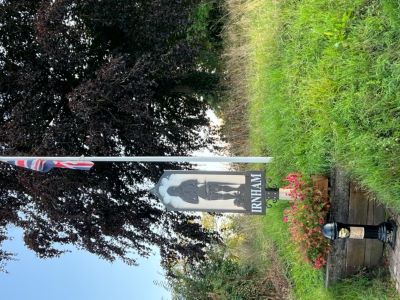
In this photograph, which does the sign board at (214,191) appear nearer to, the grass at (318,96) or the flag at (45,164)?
the grass at (318,96)

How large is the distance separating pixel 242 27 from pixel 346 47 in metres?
4.29

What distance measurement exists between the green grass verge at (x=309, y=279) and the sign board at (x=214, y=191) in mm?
1407

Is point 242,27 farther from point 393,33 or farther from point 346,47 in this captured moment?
point 393,33

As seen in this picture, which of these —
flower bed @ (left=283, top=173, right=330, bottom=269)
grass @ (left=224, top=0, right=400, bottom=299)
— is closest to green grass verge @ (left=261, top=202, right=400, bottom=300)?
grass @ (left=224, top=0, right=400, bottom=299)

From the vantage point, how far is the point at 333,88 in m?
5.82

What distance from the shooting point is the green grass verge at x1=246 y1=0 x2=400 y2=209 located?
5.02 metres

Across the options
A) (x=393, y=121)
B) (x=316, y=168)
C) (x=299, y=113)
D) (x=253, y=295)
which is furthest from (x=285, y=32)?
(x=253, y=295)

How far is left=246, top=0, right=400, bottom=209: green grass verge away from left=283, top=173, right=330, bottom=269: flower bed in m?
0.29

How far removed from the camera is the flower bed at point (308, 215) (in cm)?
693

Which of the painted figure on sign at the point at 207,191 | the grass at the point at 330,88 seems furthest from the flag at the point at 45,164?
the grass at the point at 330,88

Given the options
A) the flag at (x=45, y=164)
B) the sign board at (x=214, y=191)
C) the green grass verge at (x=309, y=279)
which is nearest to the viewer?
the sign board at (x=214, y=191)

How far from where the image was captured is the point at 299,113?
686cm

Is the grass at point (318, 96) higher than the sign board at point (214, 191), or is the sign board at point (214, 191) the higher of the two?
the grass at point (318, 96)

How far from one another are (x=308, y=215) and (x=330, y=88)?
6.15ft
